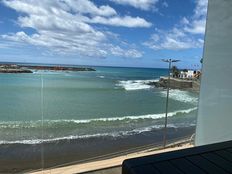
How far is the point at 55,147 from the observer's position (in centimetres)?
294

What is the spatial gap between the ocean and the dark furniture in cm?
144

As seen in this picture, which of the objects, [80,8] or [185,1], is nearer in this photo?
[80,8]

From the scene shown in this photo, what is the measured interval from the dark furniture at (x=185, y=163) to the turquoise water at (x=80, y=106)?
145 centimetres

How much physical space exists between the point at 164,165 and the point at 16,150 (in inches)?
101

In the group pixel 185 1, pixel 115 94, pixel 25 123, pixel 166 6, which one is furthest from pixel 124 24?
pixel 25 123

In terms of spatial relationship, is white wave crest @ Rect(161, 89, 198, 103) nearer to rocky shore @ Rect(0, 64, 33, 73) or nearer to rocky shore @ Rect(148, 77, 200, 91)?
rocky shore @ Rect(148, 77, 200, 91)

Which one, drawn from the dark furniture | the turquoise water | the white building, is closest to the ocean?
the turquoise water

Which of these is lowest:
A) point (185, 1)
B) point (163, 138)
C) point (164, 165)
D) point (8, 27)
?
point (163, 138)

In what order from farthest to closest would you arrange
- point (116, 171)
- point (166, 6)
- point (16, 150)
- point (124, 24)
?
1. point (124, 24)
2. point (166, 6)
3. point (16, 150)
4. point (116, 171)

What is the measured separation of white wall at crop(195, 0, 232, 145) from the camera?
1.99 metres

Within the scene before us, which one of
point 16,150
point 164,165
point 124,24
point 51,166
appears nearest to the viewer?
point 164,165

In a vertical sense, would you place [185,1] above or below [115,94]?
above

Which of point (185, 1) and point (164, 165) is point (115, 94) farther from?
→ point (164, 165)

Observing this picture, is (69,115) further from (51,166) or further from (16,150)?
(51,166)
